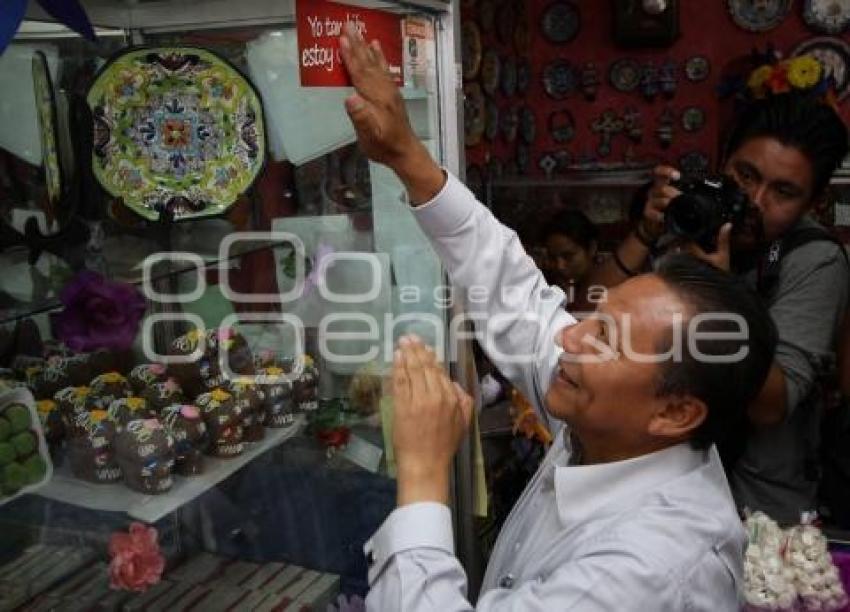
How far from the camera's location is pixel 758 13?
3.59m

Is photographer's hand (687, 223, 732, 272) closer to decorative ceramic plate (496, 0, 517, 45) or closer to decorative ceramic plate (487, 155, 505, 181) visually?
decorative ceramic plate (487, 155, 505, 181)

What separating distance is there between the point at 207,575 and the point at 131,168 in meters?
0.69

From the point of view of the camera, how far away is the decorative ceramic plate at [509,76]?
3.73m

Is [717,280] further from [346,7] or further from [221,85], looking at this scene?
[221,85]

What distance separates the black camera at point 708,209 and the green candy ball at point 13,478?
3.56 feet

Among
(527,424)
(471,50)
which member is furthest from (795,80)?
(471,50)

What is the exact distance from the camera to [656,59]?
150 inches

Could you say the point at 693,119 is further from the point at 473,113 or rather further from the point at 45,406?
the point at 45,406

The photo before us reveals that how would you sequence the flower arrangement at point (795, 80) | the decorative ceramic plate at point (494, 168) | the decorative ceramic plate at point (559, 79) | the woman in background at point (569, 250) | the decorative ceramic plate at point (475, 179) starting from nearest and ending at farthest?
the flower arrangement at point (795, 80)
the woman in background at point (569, 250)
the decorative ceramic plate at point (475, 179)
the decorative ceramic plate at point (494, 168)
the decorative ceramic plate at point (559, 79)

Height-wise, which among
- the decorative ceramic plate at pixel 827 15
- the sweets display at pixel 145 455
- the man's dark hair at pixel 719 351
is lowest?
the sweets display at pixel 145 455

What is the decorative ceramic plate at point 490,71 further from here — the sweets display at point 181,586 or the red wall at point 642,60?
the sweets display at point 181,586

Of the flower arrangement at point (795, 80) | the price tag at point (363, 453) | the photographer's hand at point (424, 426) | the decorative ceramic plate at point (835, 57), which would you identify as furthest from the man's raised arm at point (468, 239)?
the decorative ceramic plate at point (835, 57)

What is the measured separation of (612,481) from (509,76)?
3129 mm

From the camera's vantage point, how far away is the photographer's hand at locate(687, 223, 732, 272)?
1314 mm
